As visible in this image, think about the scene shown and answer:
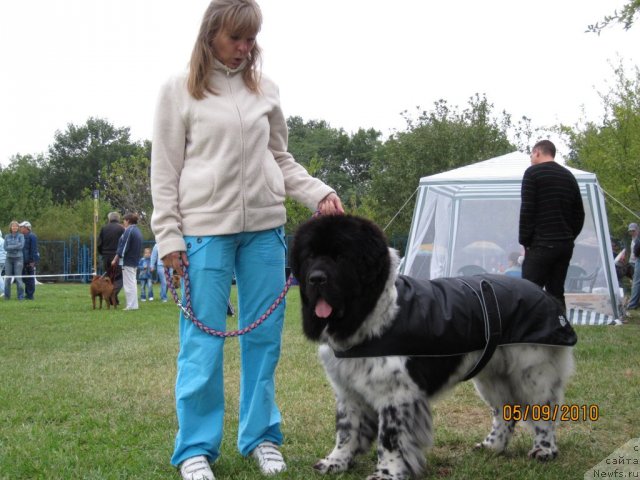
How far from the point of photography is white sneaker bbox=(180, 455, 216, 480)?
340 centimetres

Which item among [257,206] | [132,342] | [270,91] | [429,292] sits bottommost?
[132,342]

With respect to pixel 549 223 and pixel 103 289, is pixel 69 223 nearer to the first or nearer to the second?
pixel 103 289

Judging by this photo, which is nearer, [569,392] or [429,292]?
[429,292]

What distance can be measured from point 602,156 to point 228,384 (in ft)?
57.7

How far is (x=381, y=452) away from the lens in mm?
3414

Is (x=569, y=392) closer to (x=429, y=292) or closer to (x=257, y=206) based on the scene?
(x=429, y=292)

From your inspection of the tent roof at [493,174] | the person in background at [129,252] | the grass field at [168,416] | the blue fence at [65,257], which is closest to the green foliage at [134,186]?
the blue fence at [65,257]

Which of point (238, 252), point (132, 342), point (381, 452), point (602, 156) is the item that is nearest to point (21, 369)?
point (132, 342)

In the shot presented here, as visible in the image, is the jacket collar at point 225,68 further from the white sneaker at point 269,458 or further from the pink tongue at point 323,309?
the white sneaker at point 269,458

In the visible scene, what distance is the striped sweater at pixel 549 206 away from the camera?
6707 mm

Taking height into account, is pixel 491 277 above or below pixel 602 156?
below

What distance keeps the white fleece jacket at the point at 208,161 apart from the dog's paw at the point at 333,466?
123 cm

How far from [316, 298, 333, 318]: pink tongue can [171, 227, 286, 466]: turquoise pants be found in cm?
46

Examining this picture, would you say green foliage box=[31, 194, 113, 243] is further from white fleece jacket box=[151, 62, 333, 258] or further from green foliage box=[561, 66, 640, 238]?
white fleece jacket box=[151, 62, 333, 258]
